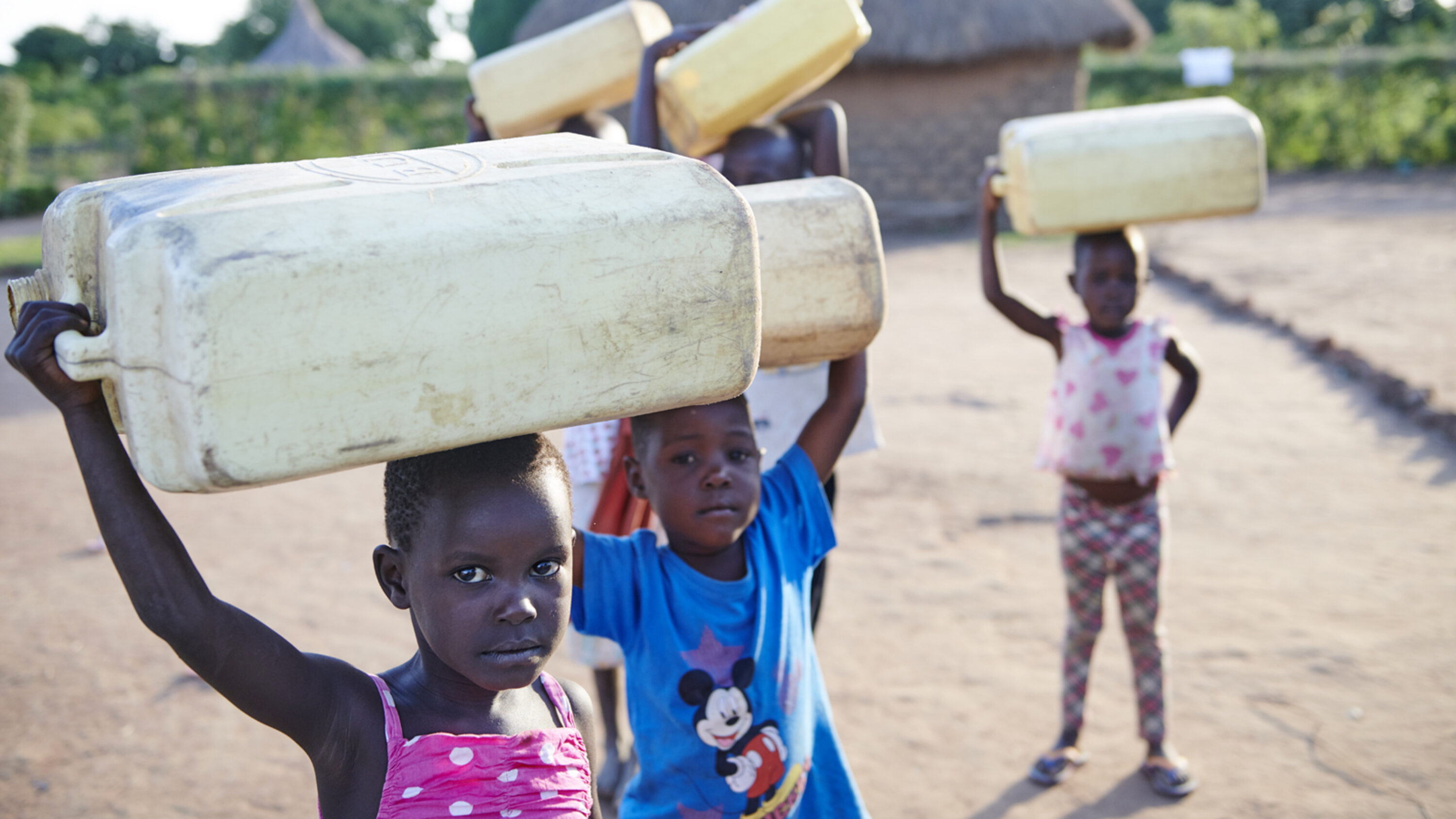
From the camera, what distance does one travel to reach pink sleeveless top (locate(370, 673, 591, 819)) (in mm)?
1312

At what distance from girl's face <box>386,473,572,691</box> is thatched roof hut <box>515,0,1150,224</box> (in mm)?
12608

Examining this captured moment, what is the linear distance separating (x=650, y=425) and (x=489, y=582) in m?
0.55

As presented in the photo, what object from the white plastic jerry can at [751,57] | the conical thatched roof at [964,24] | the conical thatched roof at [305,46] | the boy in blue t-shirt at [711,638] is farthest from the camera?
the conical thatched roof at [305,46]

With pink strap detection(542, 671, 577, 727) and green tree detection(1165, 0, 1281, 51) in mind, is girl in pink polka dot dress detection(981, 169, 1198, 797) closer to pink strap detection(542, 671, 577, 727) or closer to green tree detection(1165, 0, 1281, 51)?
pink strap detection(542, 671, 577, 727)

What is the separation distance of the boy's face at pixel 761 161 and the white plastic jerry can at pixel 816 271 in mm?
1148

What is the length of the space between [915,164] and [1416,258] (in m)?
5.61

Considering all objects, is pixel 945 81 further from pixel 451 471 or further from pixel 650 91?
pixel 451 471

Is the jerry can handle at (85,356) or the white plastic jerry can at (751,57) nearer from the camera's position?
the jerry can handle at (85,356)

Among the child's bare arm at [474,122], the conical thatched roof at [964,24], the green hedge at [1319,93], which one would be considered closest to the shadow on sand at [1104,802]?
the child's bare arm at [474,122]

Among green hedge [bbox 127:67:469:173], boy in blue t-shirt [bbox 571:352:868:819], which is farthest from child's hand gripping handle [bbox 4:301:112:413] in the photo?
green hedge [bbox 127:67:469:173]

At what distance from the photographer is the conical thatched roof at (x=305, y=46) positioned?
80.8 ft

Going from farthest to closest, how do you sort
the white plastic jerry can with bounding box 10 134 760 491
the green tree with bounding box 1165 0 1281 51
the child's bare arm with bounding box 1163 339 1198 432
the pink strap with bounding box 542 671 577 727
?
1. the green tree with bounding box 1165 0 1281 51
2. the child's bare arm with bounding box 1163 339 1198 432
3. the pink strap with bounding box 542 671 577 727
4. the white plastic jerry can with bounding box 10 134 760 491

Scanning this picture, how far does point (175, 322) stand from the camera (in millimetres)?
883

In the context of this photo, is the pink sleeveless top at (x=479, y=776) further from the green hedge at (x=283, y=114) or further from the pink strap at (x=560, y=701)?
the green hedge at (x=283, y=114)
